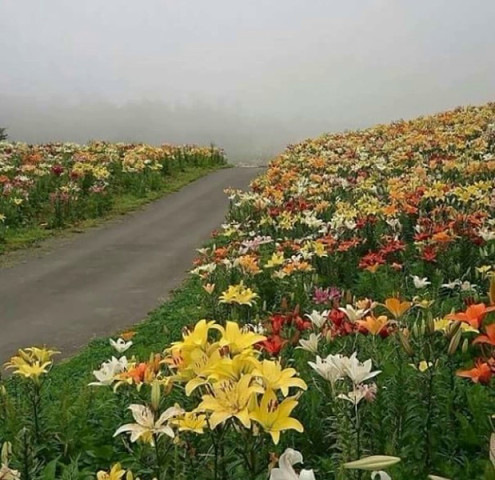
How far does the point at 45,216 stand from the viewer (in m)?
13.3

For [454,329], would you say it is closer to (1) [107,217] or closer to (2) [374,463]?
(2) [374,463]

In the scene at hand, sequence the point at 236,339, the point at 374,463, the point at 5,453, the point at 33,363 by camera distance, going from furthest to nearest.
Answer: the point at 33,363 < the point at 5,453 < the point at 236,339 < the point at 374,463

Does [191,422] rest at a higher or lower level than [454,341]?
lower

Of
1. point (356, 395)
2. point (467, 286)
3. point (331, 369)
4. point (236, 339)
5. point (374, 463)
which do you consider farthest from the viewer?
point (467, 286)

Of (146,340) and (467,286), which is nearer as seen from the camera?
(467,286)

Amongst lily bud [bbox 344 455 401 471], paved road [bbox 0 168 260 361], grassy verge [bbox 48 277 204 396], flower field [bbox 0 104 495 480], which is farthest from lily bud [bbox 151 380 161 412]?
paved road [bbox 0 168 260 361]

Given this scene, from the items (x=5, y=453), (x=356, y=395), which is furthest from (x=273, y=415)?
(x=5, y=453)

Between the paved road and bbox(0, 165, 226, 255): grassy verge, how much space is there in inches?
15.4

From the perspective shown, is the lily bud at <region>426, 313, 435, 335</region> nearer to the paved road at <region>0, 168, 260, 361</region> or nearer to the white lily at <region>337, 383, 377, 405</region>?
the white lily at <region>337, 383, 377, 405</region>

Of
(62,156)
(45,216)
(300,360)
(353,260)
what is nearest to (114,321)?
(353,260)

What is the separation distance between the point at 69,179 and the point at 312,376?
1306 centimetres

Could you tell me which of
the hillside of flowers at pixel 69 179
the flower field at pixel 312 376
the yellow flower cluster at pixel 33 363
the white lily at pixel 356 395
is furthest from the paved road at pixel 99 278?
the white lily at pixel 356 395

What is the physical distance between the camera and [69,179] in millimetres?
15117

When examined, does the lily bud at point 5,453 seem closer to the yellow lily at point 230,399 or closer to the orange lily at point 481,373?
the yellow lily at point 230,399
